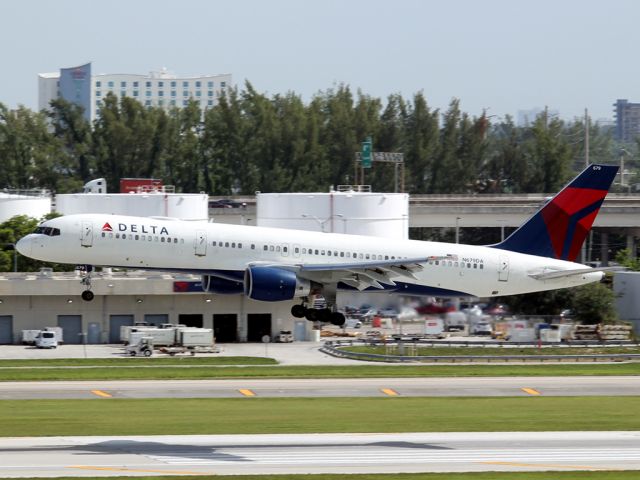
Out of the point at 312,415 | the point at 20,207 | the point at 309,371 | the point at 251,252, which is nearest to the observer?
the point at 312,415

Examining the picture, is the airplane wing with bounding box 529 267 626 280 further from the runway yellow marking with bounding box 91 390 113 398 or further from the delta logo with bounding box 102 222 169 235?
the runway yellow marking with bounding box 91 390 113 398

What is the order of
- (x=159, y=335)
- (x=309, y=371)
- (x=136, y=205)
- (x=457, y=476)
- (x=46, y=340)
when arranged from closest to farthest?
(x=457, y=476)
(x=309, y=371)
(x=159, y=335)
(x=46, y=340)
(x=136, y=205)

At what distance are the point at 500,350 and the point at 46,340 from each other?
108ft

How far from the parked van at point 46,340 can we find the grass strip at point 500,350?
2123 centimetres

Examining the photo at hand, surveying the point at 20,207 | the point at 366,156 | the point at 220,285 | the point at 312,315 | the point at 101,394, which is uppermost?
the point at 366,156

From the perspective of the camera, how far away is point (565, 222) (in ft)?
213

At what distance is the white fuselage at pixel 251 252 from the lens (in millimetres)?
57750

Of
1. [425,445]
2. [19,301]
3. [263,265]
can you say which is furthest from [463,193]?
[425,445]

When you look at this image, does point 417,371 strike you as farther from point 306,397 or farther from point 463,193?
point 463,193

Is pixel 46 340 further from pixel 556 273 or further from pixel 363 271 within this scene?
pixel 556 273

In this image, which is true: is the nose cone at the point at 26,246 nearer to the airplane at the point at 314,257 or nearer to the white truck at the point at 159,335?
the airplane at the point at 314,257

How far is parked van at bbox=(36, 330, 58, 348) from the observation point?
84.6m

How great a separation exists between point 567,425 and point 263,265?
59.3 feet

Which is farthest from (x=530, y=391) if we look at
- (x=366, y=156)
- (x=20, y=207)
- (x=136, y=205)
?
(x=366, y=156)
